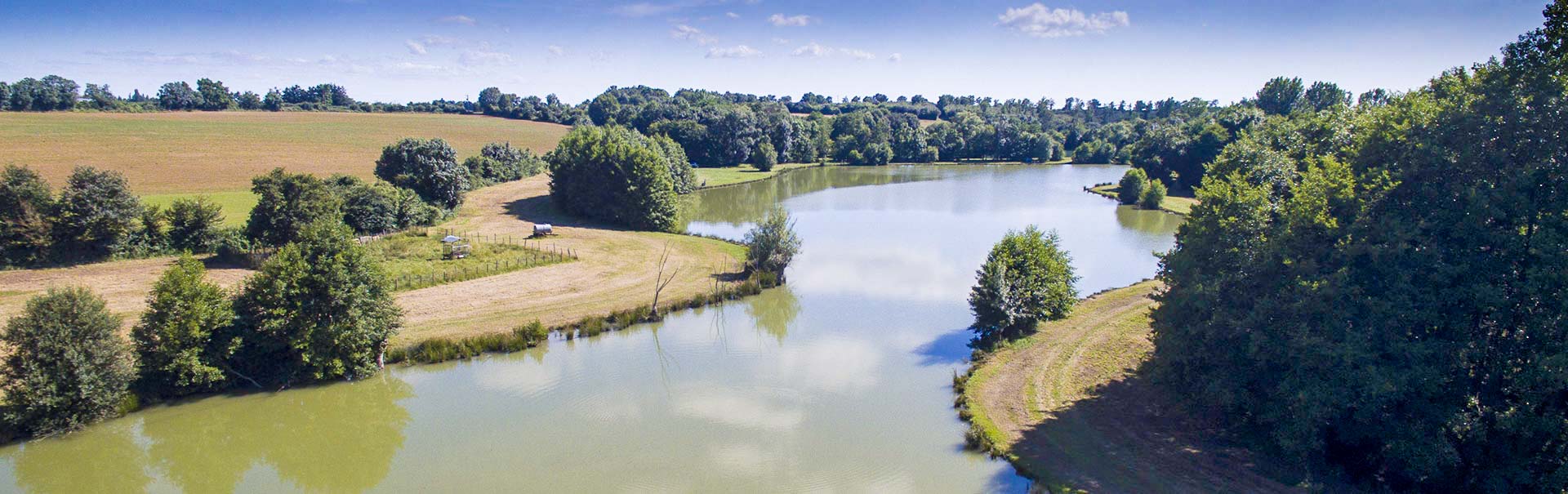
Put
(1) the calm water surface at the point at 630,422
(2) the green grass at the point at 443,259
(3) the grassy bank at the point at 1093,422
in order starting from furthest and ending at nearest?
(2) the green grass at the point at 443,259
(1) the calm water surface at the point at 630,422
(3) the grassy bank at the point at 1093,422

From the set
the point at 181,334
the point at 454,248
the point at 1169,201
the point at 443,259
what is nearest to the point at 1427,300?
the point at 181,334

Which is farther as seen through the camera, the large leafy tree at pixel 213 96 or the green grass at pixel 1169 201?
the large leafy tree at pixel 213 96

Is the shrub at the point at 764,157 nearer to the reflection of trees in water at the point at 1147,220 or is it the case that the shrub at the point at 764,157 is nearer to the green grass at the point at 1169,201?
the green grass at the point at 1169,201

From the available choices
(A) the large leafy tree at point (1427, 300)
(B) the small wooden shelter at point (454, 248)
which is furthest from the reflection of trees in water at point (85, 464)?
(A) the large leafy tree at point (1427, 300)

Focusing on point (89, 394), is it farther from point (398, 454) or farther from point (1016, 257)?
point (1016, 257)

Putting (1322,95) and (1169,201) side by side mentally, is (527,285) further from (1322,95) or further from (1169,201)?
(1322,95)

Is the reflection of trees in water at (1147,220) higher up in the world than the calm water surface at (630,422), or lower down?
higher up

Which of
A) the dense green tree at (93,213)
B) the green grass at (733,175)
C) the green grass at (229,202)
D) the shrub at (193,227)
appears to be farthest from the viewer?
the green grass at (733,175)
